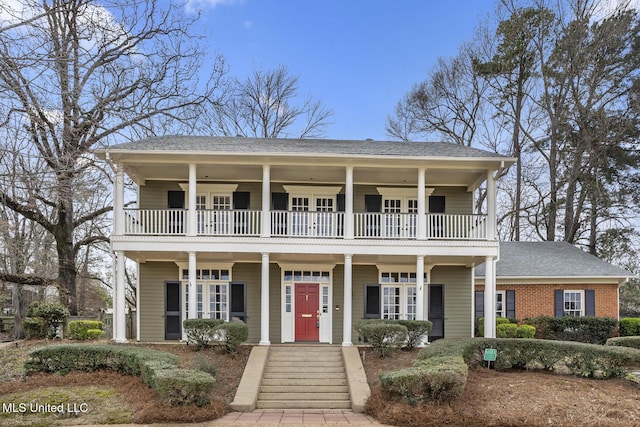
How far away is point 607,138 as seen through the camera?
25312 millimetres

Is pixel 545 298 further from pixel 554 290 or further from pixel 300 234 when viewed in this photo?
pixel 300 234

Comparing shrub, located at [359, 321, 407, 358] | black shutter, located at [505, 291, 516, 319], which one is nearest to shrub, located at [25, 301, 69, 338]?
shrub, located at [359, 321, 407, 358]

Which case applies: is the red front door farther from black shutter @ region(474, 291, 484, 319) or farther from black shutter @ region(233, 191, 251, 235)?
black shutter @ region(474, 291, 484, 319)

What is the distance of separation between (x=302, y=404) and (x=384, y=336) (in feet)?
10.8

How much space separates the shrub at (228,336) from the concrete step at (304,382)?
1.67 meters

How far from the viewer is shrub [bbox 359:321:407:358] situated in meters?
12.9

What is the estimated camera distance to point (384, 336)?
13.0 m

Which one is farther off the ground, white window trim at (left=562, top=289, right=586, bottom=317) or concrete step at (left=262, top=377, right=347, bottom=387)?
white window trim at (left=562, top=289, right=586, bottom=317)

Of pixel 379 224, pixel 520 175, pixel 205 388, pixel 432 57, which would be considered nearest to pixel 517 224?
pixel 520 175

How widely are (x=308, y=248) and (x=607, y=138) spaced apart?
19.3 metres

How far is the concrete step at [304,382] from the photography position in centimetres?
1159

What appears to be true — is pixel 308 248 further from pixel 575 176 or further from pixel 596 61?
pixel 596 61

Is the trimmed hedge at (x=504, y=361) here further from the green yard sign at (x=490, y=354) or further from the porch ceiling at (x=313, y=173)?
the porch ceiling at (x=313, y=173)

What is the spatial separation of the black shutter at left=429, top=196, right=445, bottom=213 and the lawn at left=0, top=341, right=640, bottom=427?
6.58m
